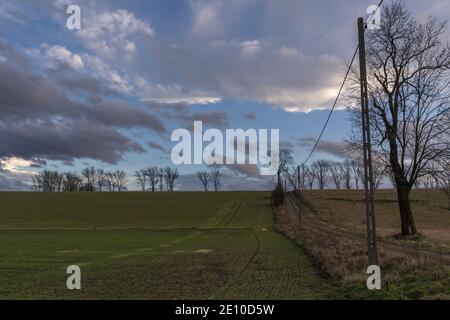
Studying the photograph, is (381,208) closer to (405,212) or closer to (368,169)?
(405,212)

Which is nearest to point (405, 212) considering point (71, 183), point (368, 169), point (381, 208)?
point (368, 169)

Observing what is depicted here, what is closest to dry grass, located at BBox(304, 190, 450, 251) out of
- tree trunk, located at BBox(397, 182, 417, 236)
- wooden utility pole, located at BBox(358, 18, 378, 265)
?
tree trunk, located at BBox(397, 182, 417, 236)

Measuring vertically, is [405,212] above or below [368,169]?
below

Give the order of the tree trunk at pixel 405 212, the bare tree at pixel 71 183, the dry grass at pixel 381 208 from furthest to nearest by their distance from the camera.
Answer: the bare tree at pixel 71 183 → the dry grass at pixel 381 208 → the tree trunk at pixel 405 212

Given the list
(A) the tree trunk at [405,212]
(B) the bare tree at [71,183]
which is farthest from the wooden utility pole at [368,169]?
(B) the bare tree at [71,183]

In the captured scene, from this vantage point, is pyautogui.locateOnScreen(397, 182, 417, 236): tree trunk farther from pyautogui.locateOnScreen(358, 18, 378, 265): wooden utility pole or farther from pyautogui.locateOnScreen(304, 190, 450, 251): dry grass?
pyautogui.locateOnScreen(358, 18, 378, 265): wooden utility pole

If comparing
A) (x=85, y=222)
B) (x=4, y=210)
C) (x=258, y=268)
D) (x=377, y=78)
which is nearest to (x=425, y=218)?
(x=377, y=78)

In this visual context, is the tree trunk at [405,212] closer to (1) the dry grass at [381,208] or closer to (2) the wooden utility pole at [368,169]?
(1) the dry grass at [381,208]

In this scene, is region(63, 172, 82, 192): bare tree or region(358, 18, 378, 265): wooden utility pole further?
region(63, 172, 82, 192): bare tree

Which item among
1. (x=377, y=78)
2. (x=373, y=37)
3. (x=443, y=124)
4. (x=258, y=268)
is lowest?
(x=258, y=268)

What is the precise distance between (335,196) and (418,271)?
99653 mm
